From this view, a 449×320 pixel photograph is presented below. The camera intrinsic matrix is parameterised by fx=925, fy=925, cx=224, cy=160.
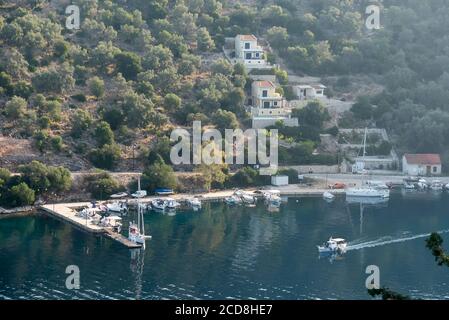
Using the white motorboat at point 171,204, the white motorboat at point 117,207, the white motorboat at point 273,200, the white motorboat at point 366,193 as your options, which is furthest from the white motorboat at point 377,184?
the white motorboat at point 117,207

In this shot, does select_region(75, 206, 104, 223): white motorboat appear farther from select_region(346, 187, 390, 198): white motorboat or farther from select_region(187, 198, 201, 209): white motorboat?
select_region(346, 187, 390, 198): white motorboat

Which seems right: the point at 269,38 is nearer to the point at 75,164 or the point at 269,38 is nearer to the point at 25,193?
the point at 75,164

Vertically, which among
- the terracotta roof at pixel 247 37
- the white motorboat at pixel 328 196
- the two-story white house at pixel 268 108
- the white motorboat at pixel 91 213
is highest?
the terracotta roof at pixel 247 37

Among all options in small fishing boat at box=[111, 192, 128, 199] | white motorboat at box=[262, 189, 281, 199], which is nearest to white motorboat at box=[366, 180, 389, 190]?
white motorboat at box=[262, 189, 281, 199]

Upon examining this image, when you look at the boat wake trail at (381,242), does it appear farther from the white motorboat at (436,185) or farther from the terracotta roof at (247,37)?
the terracotta roof at (247,37)

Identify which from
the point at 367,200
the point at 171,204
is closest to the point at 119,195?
the point at 171,204
